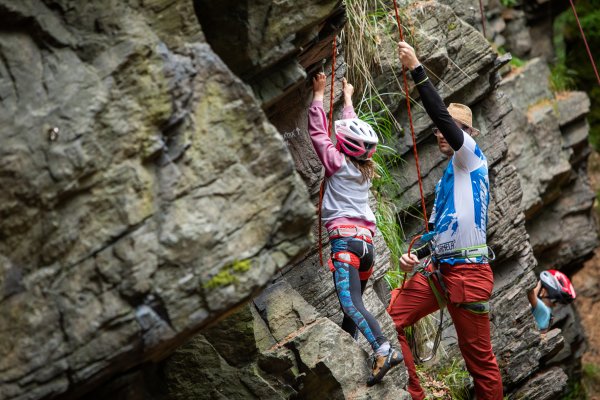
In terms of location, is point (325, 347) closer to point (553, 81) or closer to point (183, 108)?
point (183, 108)

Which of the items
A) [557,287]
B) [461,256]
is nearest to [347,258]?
[461,256]

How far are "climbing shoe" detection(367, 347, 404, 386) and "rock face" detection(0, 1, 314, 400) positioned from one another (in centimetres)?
185

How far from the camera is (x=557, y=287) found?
31.3 feet

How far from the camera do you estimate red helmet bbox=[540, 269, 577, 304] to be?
9477 millimetres

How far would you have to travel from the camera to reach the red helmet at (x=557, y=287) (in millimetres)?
9477

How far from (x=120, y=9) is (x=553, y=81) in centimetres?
1042

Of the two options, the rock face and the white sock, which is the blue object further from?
the rock face

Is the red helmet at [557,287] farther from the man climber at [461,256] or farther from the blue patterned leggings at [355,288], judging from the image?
the blue patterned leggings at [355,288]

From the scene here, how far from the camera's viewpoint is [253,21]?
510 centimetres

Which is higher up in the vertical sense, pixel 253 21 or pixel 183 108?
pixel 253 21

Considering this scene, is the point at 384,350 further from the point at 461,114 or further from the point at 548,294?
the point at 548,294

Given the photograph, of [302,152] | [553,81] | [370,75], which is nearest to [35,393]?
[302,152]

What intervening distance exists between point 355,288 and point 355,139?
1.21 m

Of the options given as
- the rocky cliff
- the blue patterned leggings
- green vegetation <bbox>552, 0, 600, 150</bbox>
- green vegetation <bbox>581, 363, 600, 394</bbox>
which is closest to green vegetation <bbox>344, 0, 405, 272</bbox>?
the blue patterned leggings
